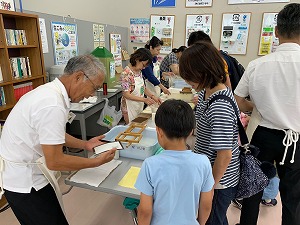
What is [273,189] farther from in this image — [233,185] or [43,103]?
[43,103]

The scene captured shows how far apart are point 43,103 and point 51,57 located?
8.02 feet

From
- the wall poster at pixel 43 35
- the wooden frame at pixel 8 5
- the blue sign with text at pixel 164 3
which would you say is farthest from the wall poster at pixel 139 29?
the wooden frame at pixel 8 5

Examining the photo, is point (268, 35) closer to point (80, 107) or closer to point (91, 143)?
point (80, 107)

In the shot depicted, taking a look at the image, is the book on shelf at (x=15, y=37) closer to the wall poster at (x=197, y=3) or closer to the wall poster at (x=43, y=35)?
the wall poster at (x=43, y=35)

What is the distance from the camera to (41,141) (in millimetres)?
966

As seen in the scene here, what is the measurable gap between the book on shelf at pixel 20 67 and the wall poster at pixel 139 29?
319 centimetres

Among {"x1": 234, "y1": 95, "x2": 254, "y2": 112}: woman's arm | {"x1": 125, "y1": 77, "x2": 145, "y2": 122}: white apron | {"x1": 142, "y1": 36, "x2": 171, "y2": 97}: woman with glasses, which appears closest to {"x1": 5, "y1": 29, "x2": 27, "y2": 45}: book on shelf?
{"x1": 125, "y1": 77, "x2": 145, "y2": 122}: white apron

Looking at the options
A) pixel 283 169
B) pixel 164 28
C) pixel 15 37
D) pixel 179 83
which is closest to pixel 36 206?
pixel 283 169

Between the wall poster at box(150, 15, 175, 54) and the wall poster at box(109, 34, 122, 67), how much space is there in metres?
0.78

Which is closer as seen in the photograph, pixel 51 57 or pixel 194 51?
pixel 194 51

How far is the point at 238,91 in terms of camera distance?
4.71 feet

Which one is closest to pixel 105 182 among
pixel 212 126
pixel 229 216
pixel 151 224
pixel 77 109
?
pixel 151 224

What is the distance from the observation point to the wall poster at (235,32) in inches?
181

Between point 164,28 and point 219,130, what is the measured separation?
4525mm
